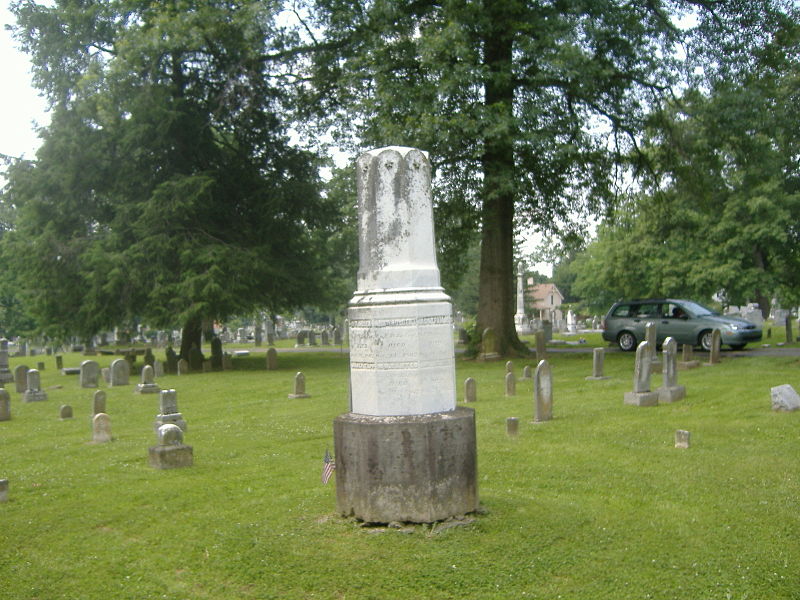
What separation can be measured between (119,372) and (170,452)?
12.1 meters

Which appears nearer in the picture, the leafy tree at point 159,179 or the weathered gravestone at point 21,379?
the weathered gravestone at point 21,379

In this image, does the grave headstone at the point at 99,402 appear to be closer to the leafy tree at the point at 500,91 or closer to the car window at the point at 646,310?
the leafy tree at the point at 500,91

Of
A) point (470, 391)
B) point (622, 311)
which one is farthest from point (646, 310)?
point (470, 391)

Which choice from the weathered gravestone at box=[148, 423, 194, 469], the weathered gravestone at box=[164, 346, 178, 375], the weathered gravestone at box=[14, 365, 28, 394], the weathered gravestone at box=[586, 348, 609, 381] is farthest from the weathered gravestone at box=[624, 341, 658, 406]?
the weathered gravestone at box=[164, 346, 178, 375]

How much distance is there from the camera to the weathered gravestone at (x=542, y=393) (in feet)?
36.1

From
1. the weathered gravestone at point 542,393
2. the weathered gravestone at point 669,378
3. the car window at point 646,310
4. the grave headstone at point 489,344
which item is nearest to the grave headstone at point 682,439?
the weathered gravestone at point 542,393

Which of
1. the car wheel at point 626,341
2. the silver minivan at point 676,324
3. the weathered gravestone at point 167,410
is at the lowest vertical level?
the weathered gravestone at point 167,410

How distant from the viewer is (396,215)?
6074 millimetres

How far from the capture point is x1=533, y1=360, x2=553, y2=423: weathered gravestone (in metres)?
11.0

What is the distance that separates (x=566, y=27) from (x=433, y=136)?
433cm

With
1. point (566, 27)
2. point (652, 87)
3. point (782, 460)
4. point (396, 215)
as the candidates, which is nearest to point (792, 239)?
point (652, 87)

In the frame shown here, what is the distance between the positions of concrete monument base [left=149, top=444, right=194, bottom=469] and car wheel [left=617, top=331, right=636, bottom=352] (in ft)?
59.2

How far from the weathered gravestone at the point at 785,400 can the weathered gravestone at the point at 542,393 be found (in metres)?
3.33

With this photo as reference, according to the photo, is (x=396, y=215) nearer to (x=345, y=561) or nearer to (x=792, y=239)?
(x=345, y=561)
